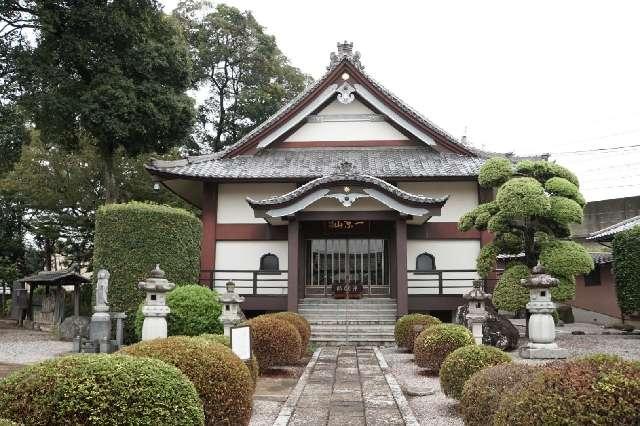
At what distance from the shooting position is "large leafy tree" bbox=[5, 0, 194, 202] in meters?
21.6

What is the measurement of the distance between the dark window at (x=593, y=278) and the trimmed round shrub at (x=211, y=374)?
24.6 metres

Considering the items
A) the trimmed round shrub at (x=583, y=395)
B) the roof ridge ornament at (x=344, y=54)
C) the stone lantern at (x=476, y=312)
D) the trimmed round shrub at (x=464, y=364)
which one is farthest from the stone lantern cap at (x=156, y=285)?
the roof ridge ornament at (x=344, y=54)

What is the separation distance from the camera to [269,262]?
2172 cm

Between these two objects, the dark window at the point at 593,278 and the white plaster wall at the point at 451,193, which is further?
the dark window at the point at 593,278

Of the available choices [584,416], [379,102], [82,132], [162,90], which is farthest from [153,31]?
[584,416]

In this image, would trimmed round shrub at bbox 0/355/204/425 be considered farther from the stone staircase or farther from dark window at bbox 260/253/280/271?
dark window at bbox 260/253/280/271

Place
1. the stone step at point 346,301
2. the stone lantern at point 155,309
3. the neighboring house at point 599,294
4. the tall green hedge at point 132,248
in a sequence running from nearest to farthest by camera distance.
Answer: the stone lantern at point 155,309 → the tall green hedge at point 132,248 → the stone step at point 346,301 → the neighboring house at point 599,294

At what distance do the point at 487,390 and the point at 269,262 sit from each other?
1609cm

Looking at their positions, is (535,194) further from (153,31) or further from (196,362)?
(153,31)

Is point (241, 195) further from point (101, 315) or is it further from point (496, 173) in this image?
point (496, 173)

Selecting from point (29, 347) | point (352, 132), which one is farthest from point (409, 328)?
point (29, 347)

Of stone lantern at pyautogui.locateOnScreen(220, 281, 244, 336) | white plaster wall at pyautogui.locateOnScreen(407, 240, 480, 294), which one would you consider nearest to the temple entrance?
white plaster wall at pyautogui.locateOnScreen(407, 240, 480, 294)

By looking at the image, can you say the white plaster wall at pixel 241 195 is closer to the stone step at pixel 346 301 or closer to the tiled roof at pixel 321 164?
the tiled roof at pixel 321 164

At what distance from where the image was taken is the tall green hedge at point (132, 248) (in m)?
15.8
